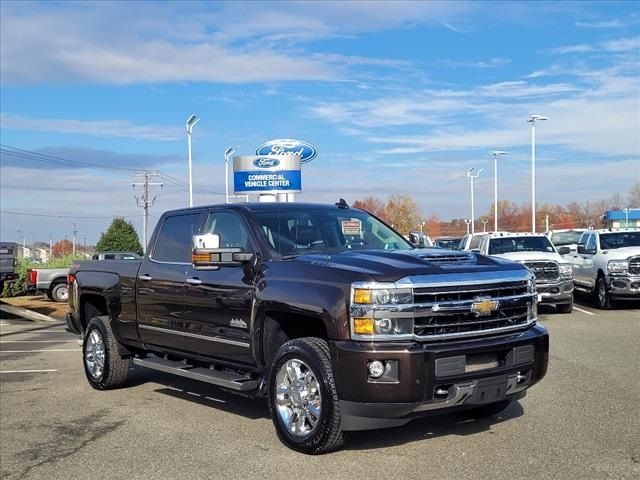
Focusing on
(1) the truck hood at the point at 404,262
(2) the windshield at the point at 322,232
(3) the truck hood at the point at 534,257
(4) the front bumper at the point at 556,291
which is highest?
(2) the windshield at the point at 322,232

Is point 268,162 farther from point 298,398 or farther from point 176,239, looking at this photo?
point 298,398

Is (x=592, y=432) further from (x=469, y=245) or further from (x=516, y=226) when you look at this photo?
(x=516, y=226)

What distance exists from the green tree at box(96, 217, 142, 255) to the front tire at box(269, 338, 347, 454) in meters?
31.0

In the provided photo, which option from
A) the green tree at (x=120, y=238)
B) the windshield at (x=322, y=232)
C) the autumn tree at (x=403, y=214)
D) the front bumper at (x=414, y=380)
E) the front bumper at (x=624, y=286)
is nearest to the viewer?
the front bumper at (x=414, y=380)

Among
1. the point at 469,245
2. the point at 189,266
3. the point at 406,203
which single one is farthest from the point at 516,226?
the point at 189,266

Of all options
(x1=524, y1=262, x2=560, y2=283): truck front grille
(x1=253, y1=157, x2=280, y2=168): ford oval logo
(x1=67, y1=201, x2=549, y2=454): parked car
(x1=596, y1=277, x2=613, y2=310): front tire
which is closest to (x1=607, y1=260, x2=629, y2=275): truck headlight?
(x1=596, y1=277, x2=613, y2=310): front tire

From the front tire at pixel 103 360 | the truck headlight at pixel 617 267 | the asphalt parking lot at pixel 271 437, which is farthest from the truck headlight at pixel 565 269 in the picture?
the front tire at pixel 103 360

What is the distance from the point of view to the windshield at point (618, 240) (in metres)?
17.0

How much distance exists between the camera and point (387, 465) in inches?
207

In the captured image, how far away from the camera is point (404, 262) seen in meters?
5.49

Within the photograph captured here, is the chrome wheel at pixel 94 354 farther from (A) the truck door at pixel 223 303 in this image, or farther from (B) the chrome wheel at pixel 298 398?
(B) the chrome wheel at pixel 298 398

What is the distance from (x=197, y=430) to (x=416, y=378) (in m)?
2.44

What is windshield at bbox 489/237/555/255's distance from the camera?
656 inches

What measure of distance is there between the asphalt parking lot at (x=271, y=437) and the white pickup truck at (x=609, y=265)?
6.92 meters
